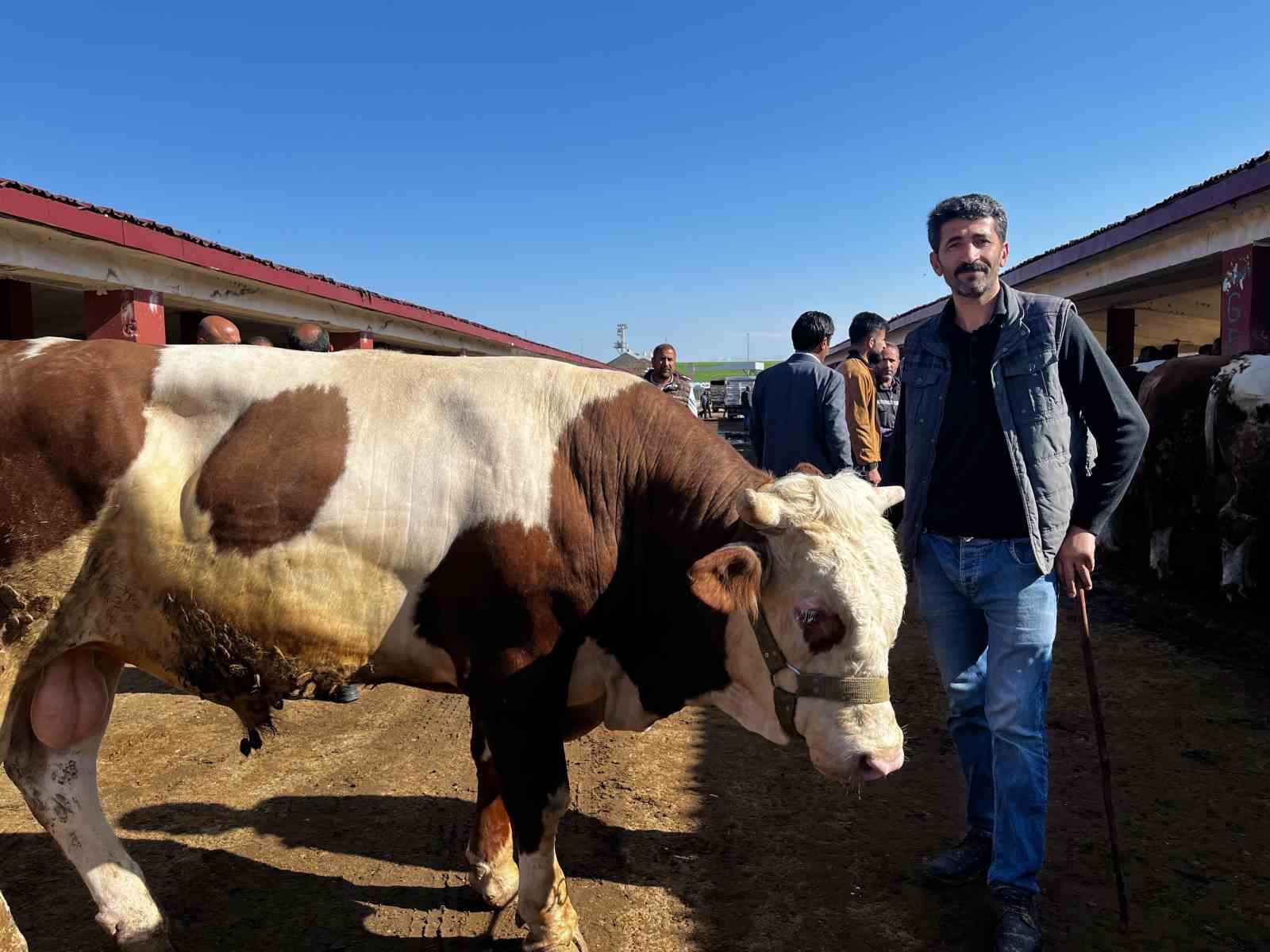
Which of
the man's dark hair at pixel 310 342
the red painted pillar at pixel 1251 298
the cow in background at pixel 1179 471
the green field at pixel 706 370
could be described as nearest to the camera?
the man's dark hair at pixel 310 342

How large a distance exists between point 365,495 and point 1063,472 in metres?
2.11

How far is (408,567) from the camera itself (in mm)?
2451

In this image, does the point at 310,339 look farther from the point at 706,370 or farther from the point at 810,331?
the point at 706,370

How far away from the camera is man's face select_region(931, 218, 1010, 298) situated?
2.68m

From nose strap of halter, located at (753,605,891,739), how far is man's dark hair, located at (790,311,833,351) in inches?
117

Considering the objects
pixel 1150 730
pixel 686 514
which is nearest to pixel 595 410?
pixel 686 514

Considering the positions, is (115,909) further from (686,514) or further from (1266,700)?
(1266,700)

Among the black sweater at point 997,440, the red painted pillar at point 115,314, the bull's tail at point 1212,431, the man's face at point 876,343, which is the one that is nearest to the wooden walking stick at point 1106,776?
the black sweater at point 997,440

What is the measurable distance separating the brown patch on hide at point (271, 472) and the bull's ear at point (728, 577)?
1.09 metres

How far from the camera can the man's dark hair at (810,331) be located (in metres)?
5.05

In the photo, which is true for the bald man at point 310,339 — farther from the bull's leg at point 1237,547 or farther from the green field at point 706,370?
the green field at point 706,370

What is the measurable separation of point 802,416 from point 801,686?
8.63 feet

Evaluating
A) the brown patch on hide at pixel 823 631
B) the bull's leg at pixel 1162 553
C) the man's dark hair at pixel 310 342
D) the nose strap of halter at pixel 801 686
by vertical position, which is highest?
the man's dark hair at pixel 310 342

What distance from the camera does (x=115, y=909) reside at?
2520mm
